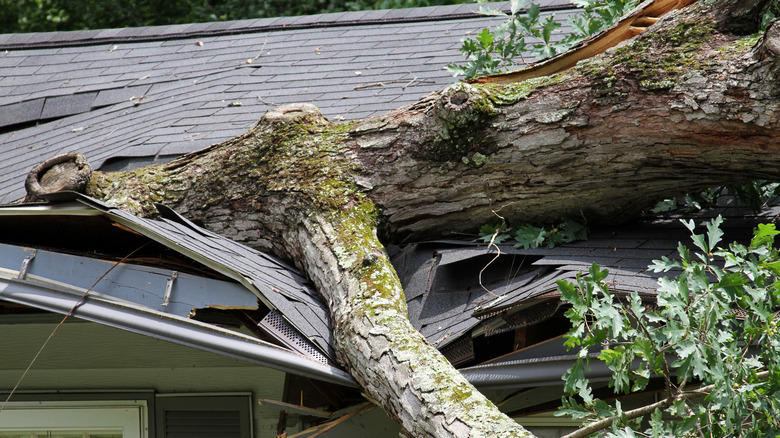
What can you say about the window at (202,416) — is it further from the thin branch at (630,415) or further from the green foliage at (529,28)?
the green foliage at (529,28)

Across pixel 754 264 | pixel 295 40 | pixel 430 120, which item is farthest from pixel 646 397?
pixel 295 40

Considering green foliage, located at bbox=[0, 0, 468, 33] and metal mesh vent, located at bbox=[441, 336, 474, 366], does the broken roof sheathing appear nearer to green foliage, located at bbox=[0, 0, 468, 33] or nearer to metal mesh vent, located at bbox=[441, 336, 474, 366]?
metal mesh vent, located at bbox=[441, 336, 474, 366]

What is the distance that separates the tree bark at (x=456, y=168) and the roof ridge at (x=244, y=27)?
334 centimetres

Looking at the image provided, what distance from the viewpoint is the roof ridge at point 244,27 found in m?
6.70

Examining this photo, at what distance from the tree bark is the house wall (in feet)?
2.30

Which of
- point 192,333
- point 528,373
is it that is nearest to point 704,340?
point 528,373

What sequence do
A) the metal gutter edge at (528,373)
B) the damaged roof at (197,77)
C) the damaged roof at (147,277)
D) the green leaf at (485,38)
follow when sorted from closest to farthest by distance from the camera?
1. the metal gutter edge at (528,373)
2. the damaged roof at (147,277)
3. the green leaf at (485,38)
4. the damaged roof at (197,77)

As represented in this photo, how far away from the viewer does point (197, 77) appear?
612 cm

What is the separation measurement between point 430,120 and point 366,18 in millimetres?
3807

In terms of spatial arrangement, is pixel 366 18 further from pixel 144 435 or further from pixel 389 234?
pixel 144 435

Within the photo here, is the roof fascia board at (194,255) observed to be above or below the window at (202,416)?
above

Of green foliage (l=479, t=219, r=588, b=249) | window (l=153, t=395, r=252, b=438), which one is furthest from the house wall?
green foliage (l=479, t=219, r=588, b=249)

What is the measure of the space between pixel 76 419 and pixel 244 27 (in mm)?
4306

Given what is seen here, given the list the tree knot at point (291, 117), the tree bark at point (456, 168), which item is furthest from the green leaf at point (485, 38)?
the tree knot at point (291, 117)
